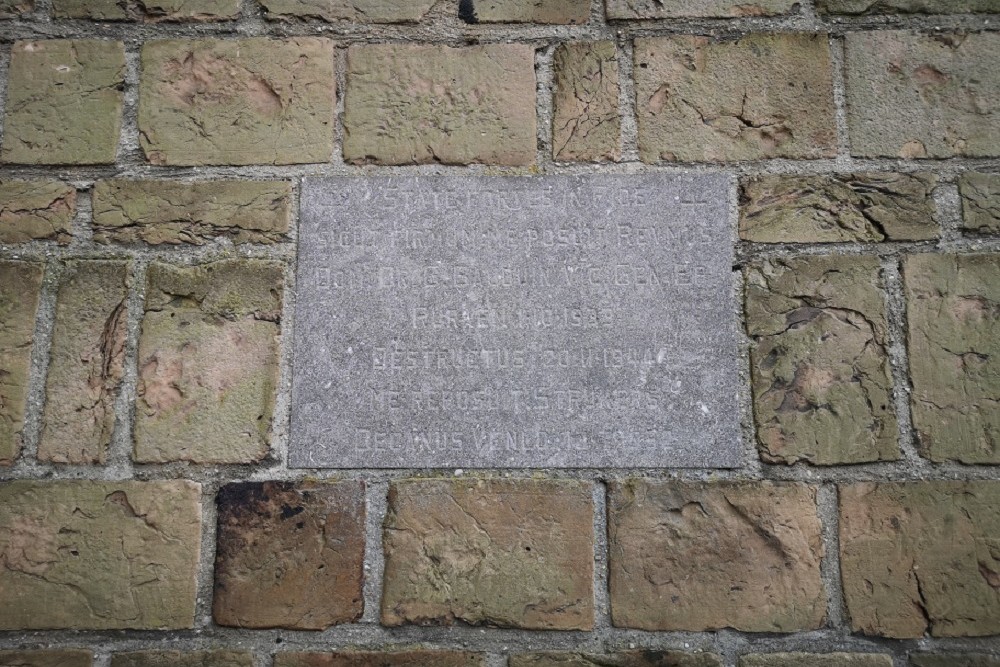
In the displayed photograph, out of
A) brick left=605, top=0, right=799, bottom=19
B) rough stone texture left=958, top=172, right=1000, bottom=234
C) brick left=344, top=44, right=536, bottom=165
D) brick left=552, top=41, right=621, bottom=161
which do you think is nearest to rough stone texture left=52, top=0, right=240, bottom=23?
brick left=344, top=44, right=536, bottom=165

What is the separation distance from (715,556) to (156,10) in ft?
5.54

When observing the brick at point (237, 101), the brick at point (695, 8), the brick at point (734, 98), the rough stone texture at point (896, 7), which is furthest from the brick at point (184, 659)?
the rough stone texture at point (896, 7)

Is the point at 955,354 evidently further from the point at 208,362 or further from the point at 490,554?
the point at 208,362

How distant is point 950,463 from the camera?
139 cm

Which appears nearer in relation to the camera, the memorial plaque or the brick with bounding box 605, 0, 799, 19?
the memorial plaque

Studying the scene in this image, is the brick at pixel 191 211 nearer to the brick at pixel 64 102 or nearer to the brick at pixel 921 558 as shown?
the brick at pixel 64 102

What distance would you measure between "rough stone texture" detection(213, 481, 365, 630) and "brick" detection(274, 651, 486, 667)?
6 cm

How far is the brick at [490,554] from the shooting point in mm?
1371

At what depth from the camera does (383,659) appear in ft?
4.45

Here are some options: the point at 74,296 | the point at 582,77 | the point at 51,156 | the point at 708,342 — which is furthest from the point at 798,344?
the point at 51,156

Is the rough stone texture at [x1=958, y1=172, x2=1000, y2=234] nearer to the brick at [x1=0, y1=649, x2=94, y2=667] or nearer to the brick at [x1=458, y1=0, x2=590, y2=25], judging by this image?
the brick at [x1=458, y1=0, x2=590, y2=25]

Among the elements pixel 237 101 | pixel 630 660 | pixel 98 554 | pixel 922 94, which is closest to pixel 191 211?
pixel 237 101

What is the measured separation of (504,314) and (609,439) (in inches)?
13.1

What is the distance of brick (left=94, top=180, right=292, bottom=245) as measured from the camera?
148cm
